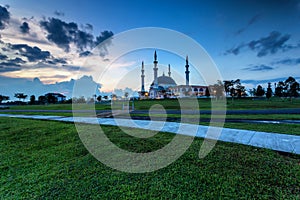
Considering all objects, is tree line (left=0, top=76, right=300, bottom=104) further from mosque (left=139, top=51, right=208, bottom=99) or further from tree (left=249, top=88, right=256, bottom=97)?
mosque (left=139, top=51, right=208, bottom=99)

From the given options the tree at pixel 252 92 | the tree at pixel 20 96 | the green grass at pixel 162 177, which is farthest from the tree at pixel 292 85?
the tree at pixel 20 96

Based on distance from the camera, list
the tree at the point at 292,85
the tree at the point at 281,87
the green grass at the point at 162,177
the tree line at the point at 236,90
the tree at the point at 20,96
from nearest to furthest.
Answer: the green grass at the point at 162,177 → the tree line at the point at 236,90 → the tree at the point at 292,85 → the tree at the point at 281,87 → the tree at the point at 20,96

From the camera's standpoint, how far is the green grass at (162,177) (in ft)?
7.59

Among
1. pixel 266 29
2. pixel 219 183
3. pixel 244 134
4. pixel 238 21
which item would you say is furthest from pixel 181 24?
pixel 219 183

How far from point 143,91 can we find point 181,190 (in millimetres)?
79639

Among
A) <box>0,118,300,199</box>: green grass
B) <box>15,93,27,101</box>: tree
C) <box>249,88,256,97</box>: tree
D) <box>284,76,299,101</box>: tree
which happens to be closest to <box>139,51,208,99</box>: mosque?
<box>249,88,256,97</box>: tree

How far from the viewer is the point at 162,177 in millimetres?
2814

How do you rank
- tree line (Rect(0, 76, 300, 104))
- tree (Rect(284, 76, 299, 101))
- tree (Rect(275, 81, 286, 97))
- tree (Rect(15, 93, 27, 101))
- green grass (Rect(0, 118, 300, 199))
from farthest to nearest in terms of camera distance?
tree (Rect(15, 93, 27, 101))
tree (Rect(275, 81, 286, 97))
tree (Rect(284, 76, 299, 101))
tree line (Rect(0, 76, 300, 104))
green grass (Rect(0, 118, 300, 199))

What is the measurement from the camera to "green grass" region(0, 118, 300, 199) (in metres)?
2.31

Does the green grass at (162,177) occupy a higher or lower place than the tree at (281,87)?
lower

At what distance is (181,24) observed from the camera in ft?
63.3

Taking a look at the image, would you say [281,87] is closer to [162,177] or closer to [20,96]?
[162,177]

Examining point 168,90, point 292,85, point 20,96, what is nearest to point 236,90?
point 292,85

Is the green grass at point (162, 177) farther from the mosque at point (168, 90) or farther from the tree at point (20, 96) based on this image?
the tree at point (20, 96)
